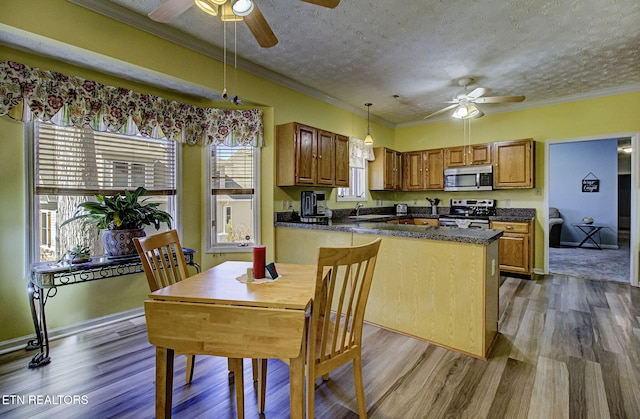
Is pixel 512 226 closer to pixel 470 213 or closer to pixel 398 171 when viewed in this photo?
pixel 470 213

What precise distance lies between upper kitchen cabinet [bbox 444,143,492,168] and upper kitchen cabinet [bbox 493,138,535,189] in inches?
5.2

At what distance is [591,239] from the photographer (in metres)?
7.28

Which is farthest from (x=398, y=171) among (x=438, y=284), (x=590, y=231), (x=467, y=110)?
(x=590, y=231)

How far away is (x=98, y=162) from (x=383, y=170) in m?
4.13

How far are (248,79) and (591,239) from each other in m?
8.66

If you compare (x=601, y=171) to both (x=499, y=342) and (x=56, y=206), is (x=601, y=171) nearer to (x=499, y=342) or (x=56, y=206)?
(x=499, y=342)

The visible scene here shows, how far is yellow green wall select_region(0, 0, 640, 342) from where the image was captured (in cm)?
231

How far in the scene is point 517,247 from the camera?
450 cm

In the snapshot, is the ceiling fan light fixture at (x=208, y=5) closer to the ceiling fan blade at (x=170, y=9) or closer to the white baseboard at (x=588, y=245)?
the ceiling fan blade at (x=170, y=9)

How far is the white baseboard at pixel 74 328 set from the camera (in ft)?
7.97

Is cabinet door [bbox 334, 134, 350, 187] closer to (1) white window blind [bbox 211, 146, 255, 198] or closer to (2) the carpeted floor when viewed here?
(1) white window blind [bbox 211, 146, 255, 198]

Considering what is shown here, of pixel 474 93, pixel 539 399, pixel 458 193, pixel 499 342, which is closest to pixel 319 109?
pixel 474 93

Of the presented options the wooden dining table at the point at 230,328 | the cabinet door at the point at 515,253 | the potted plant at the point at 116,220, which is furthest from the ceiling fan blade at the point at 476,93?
the potted plant at the point at 116,220

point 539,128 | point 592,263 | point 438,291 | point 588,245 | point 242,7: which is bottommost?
point 592,263
